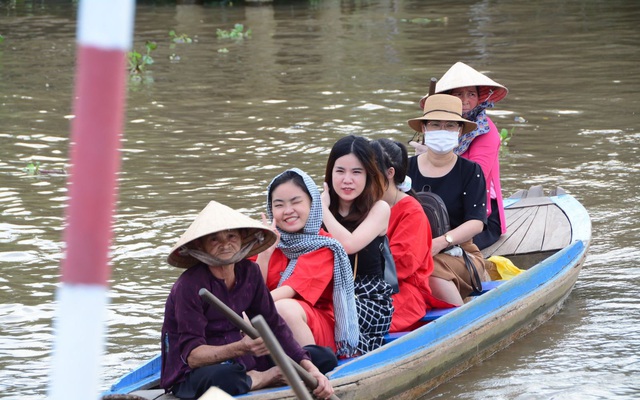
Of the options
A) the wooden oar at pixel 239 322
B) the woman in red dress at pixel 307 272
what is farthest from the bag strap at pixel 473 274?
the wooden oar at pixel 239 322

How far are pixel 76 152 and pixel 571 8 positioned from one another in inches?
915

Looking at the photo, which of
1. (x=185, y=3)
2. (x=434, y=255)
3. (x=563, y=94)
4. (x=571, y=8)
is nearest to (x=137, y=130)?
(x=563, y=94)

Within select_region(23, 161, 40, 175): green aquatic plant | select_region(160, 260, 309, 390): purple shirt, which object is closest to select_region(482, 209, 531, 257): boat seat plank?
select_region(160, 260, 309, 390): purple shirt

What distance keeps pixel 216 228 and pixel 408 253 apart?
160 cm

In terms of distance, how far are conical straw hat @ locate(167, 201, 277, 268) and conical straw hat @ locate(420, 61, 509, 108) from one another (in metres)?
2.55

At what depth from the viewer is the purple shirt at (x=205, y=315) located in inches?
163

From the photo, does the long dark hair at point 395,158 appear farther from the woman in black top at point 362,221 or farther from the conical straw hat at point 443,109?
the conical straw hat at point 443,109

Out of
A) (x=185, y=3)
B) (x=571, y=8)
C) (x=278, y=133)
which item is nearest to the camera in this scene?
(x=278, y=133)

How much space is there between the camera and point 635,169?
991 centimetres

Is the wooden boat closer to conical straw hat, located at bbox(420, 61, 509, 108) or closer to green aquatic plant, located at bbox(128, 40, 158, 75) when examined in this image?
conical straw hat, located at bbox(420, 61, 509, 108)

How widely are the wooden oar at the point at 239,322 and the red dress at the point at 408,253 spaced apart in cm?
127

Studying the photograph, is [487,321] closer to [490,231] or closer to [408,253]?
[408,253]

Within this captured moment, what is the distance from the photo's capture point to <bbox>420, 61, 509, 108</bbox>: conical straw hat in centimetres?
658

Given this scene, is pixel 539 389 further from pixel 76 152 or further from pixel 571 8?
pixel 571 8
